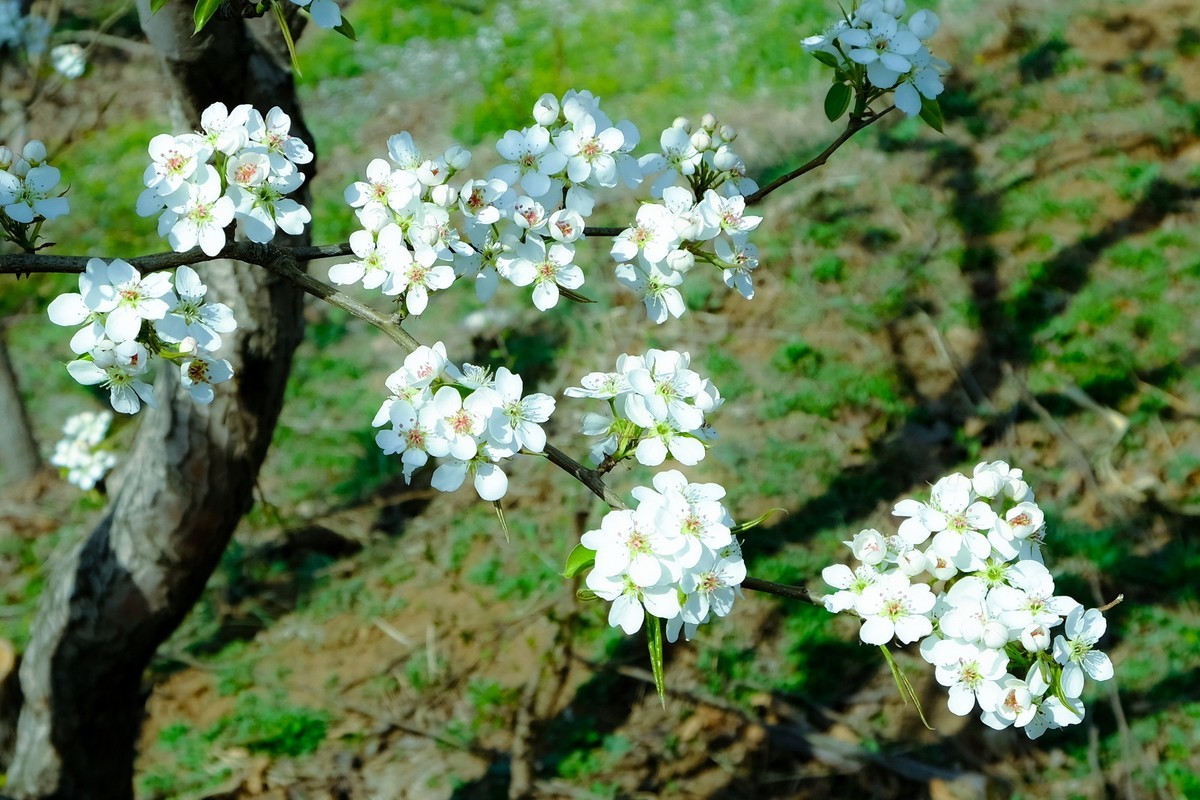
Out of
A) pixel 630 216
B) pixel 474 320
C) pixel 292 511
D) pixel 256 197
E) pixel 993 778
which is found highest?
Result: pixel 630 216

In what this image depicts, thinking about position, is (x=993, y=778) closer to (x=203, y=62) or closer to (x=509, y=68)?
(x=203, y=62)

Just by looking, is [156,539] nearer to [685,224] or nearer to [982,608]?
[685,224]

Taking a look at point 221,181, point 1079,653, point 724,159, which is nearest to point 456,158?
point 221,181

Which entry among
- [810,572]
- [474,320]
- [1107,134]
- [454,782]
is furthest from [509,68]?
[454,782]

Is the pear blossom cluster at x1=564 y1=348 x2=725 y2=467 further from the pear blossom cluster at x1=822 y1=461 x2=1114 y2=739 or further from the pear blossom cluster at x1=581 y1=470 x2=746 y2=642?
the pear blossom cluster at x1=822 y1=461 x2=1114 y2=739

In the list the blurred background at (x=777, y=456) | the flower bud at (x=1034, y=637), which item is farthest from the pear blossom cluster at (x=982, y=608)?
the blurred background at (x=777, y=456)

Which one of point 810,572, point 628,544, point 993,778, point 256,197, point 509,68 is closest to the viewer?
point 628,544

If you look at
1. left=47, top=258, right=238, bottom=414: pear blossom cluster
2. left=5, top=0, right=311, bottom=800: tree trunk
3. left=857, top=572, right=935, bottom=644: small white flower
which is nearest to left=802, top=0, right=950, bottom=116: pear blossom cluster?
left=857, top=572, right=935, bottom=644: small white flower
